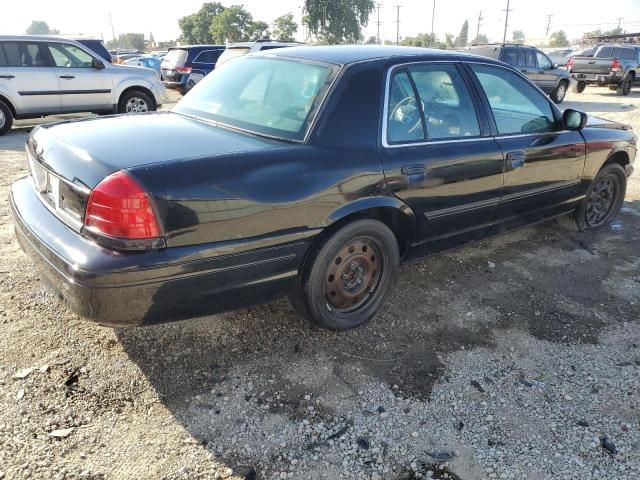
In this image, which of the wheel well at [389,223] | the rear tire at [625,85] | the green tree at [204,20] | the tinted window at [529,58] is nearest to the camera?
the wheel well at [389,223]

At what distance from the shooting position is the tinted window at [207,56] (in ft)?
46.0

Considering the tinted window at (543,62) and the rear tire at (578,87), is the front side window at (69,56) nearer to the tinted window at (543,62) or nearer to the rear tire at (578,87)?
the tinted window at (543,62)

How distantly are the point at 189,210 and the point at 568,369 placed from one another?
2224 mm

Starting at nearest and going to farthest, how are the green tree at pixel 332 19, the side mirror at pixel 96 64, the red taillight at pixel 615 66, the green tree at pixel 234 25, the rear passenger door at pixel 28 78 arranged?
the rear passenger door at pixel 28 78 → the side mirror at pixel 96 64 → the red taillight at pixel 615 66 → the green tree at pixel 332 19 → the green tree at pixel 234 25

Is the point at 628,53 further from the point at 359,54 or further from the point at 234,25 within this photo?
the point at 234,25

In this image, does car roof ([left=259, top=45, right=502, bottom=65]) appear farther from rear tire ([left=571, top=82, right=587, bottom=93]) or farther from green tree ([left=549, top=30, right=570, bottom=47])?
green tree ([left=549, top=30, right=570, bottom=47])

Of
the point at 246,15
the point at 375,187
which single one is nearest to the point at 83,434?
the point at 375,187

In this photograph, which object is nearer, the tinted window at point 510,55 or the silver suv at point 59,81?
the silver suv at point 59,81

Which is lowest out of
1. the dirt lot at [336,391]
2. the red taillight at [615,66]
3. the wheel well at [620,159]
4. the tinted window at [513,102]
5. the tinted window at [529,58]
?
the dirt lot at [336,391]

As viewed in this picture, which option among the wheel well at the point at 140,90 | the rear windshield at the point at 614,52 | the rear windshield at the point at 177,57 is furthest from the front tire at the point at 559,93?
the wheel well at the point at 140,90

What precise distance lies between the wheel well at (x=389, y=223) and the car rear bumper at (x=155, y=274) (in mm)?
163

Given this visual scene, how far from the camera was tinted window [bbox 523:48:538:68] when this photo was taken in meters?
15.3

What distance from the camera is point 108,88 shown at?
9906 mm

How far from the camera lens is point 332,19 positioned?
62.1 meters
